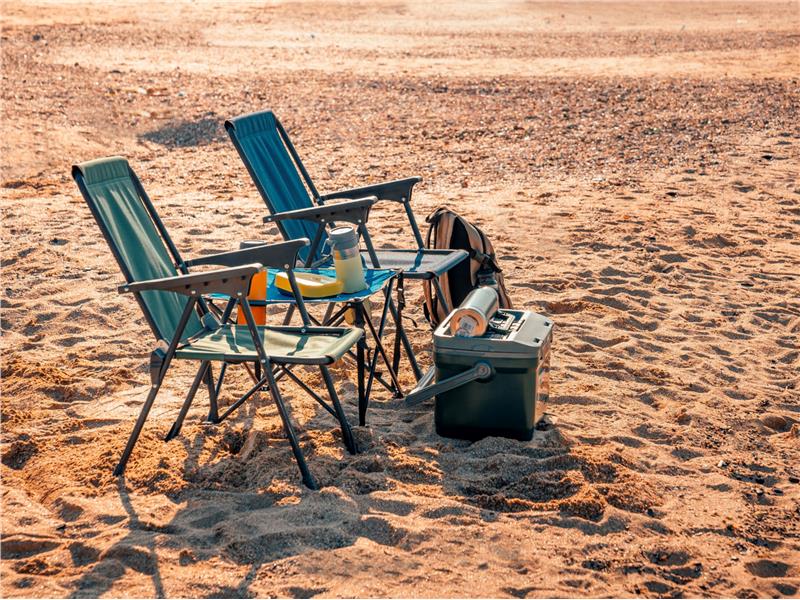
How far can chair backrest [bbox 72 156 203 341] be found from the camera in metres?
3.96

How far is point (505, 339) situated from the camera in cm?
391

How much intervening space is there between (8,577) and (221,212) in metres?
4.71

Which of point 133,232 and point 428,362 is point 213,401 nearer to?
point 133,232

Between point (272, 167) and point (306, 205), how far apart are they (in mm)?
258

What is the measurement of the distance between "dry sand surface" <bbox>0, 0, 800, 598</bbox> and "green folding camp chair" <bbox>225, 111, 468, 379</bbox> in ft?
1.82

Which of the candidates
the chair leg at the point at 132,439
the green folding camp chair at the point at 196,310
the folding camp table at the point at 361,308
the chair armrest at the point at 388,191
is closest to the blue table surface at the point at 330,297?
the folding camp table at the point at 361,308

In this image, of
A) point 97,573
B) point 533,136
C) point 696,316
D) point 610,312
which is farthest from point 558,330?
point 533,136

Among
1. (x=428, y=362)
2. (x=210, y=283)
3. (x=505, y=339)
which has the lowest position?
(x=428, y=362)

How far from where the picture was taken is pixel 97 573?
10.3 feet

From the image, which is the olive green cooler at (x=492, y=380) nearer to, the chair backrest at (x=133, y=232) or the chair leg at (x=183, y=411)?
the chair leg at (x=183, y=411)

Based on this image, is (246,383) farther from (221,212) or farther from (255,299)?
(221,212)

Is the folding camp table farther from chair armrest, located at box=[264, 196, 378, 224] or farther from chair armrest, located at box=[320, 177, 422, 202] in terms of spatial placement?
chair armrest, located at box=[320, 177, 422, 202]

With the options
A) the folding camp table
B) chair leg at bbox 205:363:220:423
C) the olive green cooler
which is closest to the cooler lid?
the olive green cooler

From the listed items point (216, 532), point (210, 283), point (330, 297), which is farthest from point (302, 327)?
point (216, 532)
